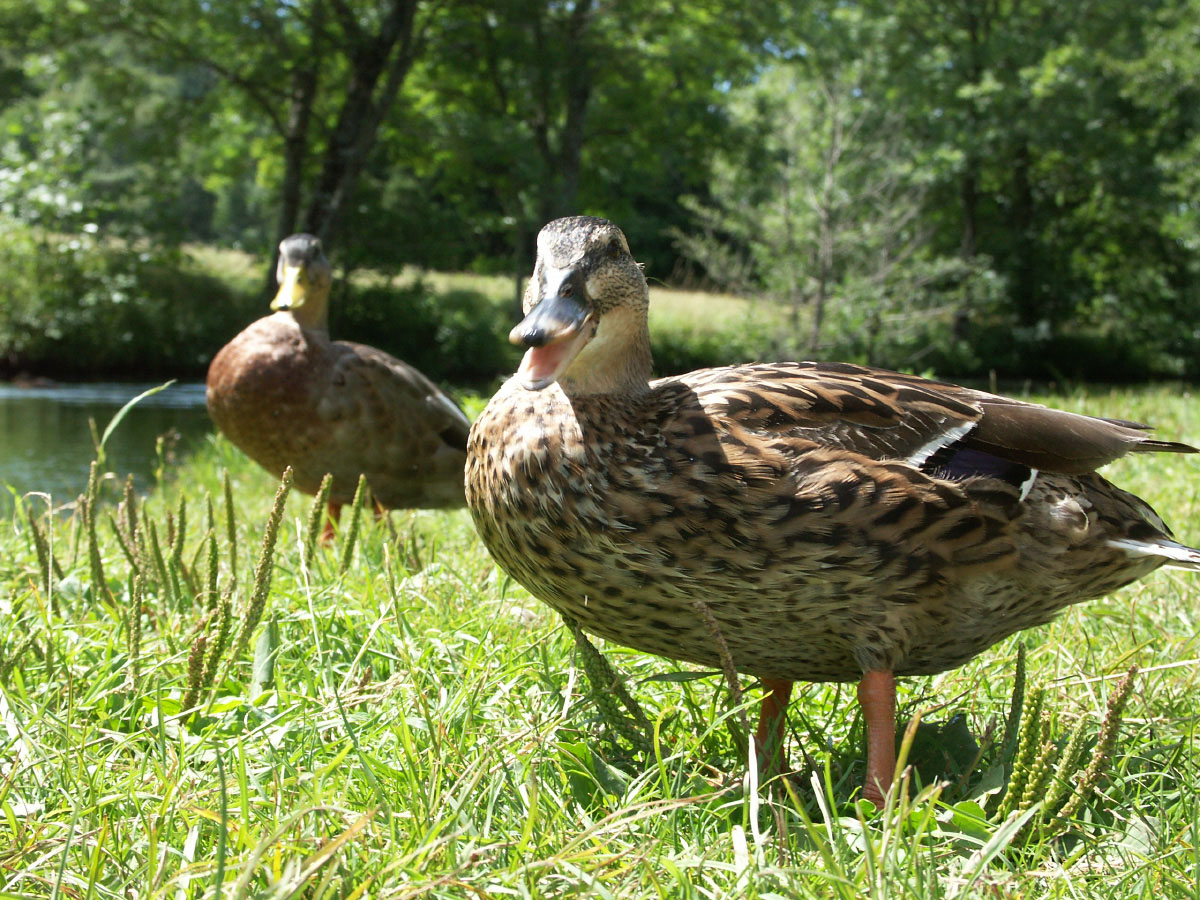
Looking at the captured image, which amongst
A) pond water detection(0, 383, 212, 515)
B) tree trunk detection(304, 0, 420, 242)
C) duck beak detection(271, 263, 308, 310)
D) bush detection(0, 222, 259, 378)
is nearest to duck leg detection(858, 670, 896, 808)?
duck beak detection(271, 263, 308, 310)

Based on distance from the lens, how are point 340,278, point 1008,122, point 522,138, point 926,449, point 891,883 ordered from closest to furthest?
point 891,883, point 926,449, point 522,138, point 340,278, point 1008,122

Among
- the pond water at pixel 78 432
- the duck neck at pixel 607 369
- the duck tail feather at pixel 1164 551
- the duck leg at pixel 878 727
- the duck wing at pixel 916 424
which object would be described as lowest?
the pond water at pixel 78 432

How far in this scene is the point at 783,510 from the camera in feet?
6.31

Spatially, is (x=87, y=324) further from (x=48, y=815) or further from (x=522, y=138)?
(x=48, y=815)

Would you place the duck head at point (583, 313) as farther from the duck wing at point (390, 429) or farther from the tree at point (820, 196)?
the tree at point (820, 196)

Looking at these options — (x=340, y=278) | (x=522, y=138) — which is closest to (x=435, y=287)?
(x=340, y=278)

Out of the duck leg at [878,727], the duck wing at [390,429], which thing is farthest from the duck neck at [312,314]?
the duck leg at [878,727]

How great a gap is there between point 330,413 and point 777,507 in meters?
3.34

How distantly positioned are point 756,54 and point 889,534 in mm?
22132

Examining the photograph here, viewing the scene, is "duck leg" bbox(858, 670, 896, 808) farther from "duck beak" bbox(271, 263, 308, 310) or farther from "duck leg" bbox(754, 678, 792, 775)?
"duck beak" bbox(271, 263, 308, 310)

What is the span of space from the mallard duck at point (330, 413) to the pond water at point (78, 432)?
5.50 feet

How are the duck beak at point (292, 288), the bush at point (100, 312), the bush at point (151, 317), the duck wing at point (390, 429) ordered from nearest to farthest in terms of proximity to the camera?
the duck wing at point (390, 429) → the duck beak at point (292, 288) → the bush at point (100, 312) → the bush at point (151, 317)

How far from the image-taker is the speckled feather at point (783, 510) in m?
1.92

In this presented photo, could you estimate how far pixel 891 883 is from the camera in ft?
4.92
